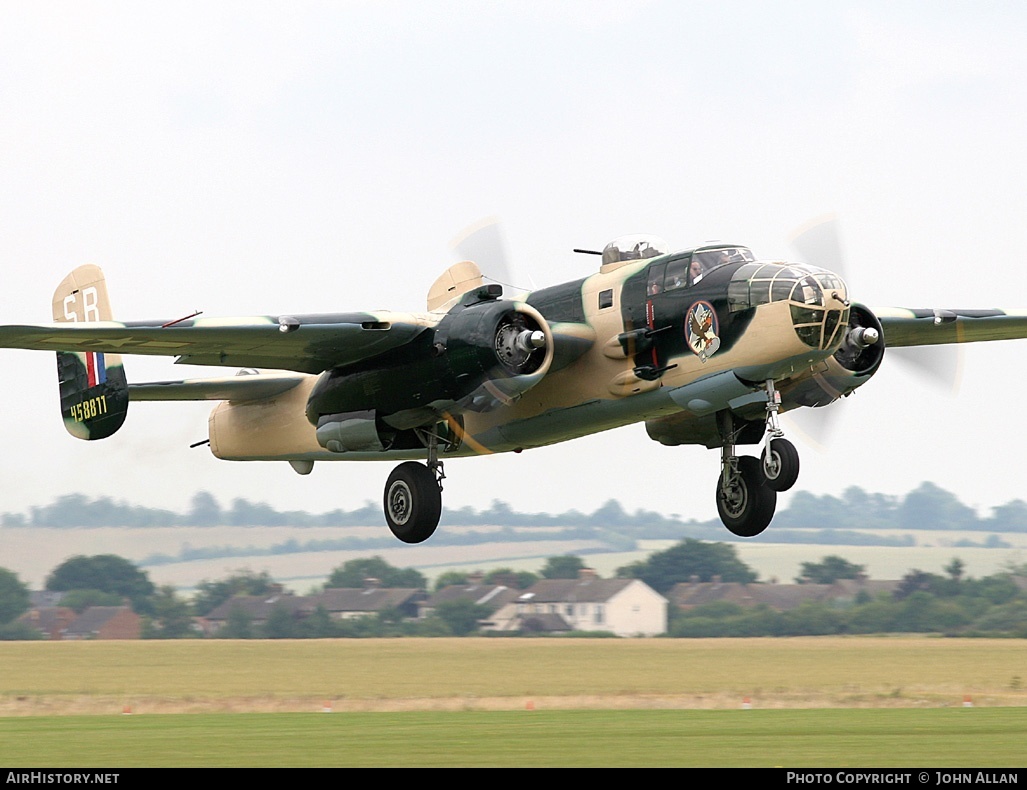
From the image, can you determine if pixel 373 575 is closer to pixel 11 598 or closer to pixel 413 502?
pixel 11 598

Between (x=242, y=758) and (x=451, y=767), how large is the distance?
125 inches

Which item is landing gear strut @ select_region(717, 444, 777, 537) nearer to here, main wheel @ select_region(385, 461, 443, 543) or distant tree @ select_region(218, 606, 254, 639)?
main wheel @ select_region(385, 461, 443, 543)

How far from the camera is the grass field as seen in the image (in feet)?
70.0

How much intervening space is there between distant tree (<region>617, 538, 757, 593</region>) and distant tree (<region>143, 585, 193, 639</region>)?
14913mm

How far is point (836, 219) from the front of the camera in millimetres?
22484

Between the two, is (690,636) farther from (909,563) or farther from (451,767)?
(451,767)

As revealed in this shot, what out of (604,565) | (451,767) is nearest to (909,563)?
(604,565)

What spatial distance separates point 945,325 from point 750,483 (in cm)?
457

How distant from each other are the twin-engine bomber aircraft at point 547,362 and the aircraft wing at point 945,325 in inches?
1.6

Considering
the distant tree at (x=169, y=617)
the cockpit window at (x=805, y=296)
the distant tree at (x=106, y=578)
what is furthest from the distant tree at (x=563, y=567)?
the cockpit window at (x=805, y=296)

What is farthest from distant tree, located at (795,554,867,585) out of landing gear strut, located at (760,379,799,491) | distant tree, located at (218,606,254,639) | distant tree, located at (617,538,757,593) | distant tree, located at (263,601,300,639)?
landing gear strut, located at (760,379,799,491)

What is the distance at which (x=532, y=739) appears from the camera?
23375mm

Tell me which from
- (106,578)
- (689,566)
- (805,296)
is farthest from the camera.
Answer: (689,566)

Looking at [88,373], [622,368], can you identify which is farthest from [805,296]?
[88,373]
